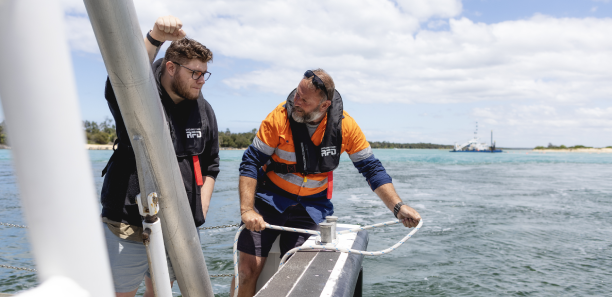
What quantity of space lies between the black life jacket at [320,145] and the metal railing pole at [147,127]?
4.84 feet

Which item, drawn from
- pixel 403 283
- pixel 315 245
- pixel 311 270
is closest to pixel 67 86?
pixel 311 270

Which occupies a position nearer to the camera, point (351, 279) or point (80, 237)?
point (80, 237)

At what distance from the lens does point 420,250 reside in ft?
23.9

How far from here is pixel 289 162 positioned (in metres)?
→ 2.85

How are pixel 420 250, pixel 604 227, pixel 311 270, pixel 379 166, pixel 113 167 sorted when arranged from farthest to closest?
pixel 604 227, pixel 420 250, pixel 379 166, pixel 311 270, pixel 113 167

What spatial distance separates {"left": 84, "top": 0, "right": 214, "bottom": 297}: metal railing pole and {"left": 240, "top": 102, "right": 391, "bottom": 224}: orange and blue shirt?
1.40 metres

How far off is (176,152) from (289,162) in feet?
3.27

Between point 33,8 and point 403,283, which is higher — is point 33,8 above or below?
above

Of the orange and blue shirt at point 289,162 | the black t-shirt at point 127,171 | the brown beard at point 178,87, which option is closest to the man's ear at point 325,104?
the orange and blue shirt at point 289,162

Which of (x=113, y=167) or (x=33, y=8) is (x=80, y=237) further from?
(x=113, y=167)

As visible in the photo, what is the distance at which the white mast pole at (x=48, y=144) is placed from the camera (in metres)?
0.42

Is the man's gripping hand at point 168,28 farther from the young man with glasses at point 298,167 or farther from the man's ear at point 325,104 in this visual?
the man's ear at point 325,104

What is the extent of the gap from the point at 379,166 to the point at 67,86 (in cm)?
261

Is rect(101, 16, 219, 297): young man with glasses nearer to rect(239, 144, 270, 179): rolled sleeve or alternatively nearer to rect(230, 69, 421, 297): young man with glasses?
rect(239, 144, 270, 179): rolled sleeve
